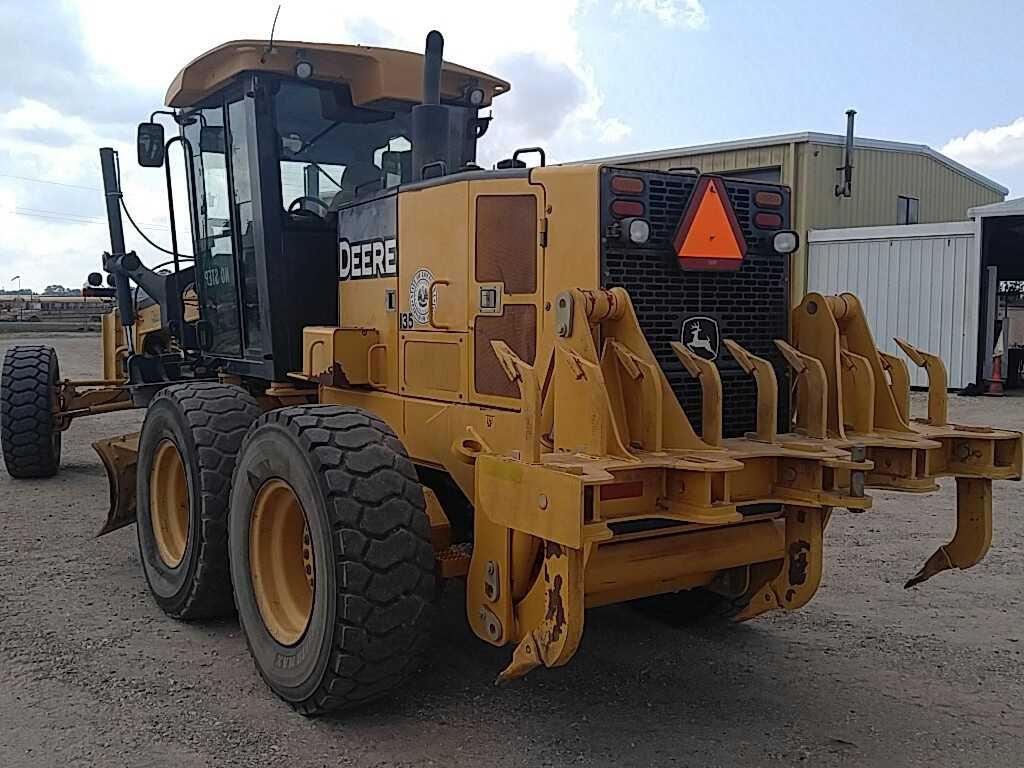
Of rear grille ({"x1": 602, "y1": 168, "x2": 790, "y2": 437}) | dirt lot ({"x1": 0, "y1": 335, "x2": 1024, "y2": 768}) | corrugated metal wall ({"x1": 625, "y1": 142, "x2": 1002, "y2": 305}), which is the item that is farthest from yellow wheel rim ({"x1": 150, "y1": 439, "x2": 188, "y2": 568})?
corrugated metal wall ({"x1": 625, "y1": 142, "x2": 1002, "y2": 305})

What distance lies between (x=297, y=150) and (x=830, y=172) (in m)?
15.9

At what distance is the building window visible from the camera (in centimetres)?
2121

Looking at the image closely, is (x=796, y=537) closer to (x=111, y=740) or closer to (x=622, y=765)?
(x=622, y=765)

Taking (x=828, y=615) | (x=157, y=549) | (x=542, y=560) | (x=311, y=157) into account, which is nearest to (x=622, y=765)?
(x=542, y=560)

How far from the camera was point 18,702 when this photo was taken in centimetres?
414

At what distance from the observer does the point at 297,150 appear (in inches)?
217

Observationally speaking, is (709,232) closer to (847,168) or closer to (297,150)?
(297,150)

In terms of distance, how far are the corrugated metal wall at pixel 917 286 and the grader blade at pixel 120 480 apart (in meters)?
13.0

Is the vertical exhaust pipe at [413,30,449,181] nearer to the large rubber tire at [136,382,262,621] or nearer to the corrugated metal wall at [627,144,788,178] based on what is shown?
the large rubber tire at [136,382,262,621]

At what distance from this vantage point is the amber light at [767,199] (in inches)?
169

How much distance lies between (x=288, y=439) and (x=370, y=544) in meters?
0.60

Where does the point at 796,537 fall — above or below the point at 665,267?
below

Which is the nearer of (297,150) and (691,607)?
(691,607)

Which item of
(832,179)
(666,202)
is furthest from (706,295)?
(832,179)
